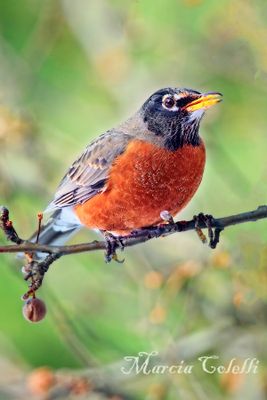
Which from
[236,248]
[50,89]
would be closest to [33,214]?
[50,89]

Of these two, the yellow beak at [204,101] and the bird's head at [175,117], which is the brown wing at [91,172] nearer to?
the bird's head at [175,117]

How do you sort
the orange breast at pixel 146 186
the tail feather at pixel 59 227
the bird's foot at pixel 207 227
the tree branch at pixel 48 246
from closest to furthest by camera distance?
the tree branch at pixel 48 246
the bird's foot at pixel 207 227
the orange breast at pixel 146 186
the tail feather at pixel 59 227

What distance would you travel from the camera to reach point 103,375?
148 inches

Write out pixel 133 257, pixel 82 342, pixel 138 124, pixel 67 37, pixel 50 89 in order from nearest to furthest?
1. pixel 138 124
2. pixel 82 342
3. pixel 133 257
4. pixel 50 89
5. pixel 67 37

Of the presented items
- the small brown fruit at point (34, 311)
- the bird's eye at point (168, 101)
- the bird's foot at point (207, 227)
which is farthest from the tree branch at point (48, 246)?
the bird's eye at point (168, 101)

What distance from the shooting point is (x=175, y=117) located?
327 centimetres

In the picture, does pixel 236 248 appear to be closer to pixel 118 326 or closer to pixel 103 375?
pixel 103 375

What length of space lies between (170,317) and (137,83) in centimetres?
172

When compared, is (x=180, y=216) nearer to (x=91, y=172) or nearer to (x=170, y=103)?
(x=91, y=172)

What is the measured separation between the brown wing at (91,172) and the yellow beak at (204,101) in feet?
1.32

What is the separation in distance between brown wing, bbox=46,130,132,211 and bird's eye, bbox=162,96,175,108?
0.24m

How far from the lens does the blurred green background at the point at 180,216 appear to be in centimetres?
375

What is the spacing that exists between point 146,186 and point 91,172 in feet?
1.48

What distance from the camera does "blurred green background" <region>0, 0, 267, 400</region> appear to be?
12.3ft
